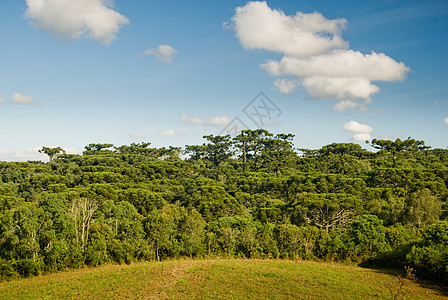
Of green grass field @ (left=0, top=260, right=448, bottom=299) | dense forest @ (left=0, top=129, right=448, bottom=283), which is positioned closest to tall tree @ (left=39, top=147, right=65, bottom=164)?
dense forest @ (left=0, top=129, right=448, bottom=283)

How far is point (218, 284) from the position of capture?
22656mm

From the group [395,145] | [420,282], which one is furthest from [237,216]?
[395,145]

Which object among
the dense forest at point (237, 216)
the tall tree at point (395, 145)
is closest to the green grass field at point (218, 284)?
the dense forest at point (237, 216)

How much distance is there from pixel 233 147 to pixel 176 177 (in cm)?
3308

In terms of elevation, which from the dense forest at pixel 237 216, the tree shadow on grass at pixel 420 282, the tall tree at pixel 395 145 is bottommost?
the tree shadow on grass at pixel 420 282

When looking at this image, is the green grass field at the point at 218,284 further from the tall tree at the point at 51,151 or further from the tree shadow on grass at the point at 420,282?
the tall tree at the point at 51,151

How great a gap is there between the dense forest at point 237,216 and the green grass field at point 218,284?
2.60m

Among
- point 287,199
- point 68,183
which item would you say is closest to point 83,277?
point 287,199

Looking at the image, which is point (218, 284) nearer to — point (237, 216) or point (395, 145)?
point (237, 216)

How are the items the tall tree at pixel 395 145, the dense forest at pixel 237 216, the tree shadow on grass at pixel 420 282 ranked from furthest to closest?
the tall tree at pixel 395 145
the dense forest at pixel 237 216
the tree shadow on grass at pixel 420 282

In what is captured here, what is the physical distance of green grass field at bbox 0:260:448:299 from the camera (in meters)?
20.7

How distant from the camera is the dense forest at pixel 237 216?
2827 centimetres

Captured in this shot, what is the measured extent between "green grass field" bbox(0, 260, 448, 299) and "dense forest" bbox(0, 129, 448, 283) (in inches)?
102

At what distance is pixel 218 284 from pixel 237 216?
59.9 feet
